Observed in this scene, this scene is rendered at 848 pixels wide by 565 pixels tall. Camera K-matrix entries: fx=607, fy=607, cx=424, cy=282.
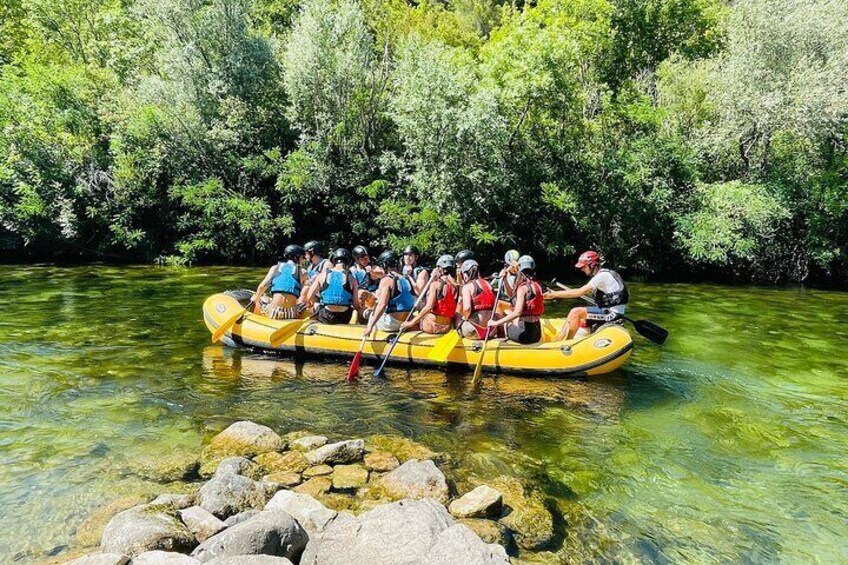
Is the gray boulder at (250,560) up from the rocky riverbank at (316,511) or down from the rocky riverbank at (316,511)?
up

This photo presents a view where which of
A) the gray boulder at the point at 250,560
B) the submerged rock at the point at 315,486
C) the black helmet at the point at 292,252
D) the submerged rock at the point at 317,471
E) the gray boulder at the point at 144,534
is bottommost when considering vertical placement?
the submerged rock at the point at 315,486

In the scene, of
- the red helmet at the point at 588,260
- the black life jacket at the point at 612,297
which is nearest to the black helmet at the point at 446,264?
the red helmet at the point at 588,260

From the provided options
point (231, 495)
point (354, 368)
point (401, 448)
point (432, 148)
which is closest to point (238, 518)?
point (231, 495)

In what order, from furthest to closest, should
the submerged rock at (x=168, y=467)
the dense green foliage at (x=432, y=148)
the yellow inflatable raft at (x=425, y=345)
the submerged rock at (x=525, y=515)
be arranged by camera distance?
the dense green foliage at (x=432, y=148), the yellow inflatable raft at (x=425, y=345), the submerged rock at (x=168, y=467), the submerged rock at (x=525, y=515)

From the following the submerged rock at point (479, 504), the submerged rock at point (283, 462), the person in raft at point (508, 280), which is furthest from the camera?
the person in raft at point (508, 280)

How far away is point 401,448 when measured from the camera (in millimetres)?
5539

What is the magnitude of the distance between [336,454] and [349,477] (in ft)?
1.06

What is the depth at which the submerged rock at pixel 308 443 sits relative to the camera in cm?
541

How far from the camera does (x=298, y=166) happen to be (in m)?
17.3

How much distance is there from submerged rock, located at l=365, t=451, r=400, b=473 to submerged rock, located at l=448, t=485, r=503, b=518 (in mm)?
827

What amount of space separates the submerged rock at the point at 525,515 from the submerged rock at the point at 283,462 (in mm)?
1598

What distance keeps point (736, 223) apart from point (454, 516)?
14.7 meters

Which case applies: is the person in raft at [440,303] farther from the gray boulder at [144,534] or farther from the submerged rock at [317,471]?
the gray boulder at [144,534]

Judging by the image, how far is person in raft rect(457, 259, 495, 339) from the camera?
Answer: 7.98 meters
